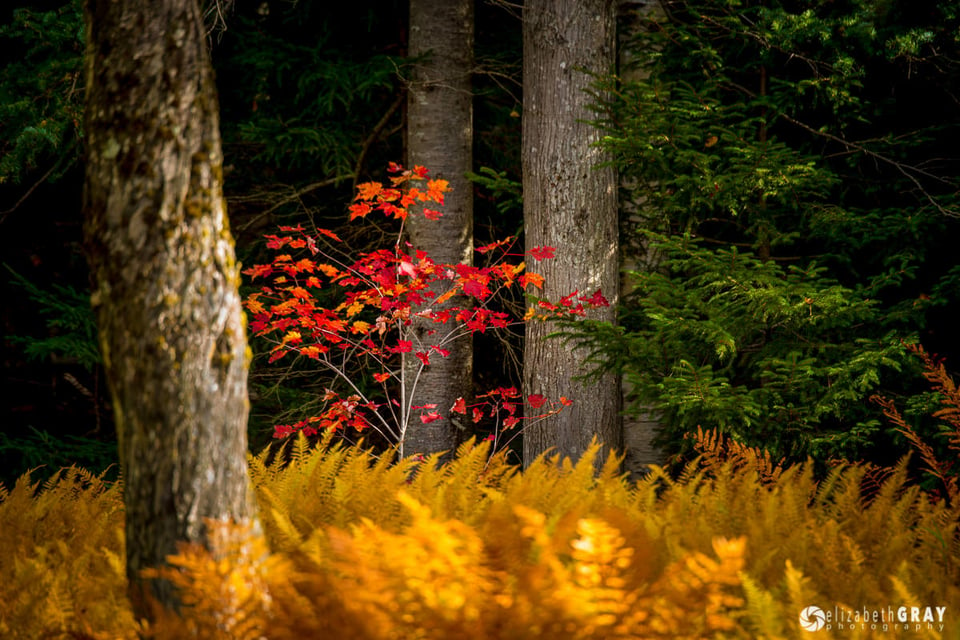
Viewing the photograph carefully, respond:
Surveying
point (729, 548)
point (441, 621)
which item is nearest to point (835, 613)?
point (729, 548)

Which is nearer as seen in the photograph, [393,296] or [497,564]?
[497,564]

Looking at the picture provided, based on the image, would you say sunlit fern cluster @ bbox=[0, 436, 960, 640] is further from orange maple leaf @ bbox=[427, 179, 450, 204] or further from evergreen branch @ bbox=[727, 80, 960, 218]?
orange maple leaf @ bbox=[427, 179, 450, 204]

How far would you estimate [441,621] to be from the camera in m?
1.93

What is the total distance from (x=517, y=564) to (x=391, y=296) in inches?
161

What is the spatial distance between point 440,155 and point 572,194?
158 cm

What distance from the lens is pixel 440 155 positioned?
6695 millimetres

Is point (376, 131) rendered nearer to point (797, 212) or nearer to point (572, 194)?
point (572, 194)

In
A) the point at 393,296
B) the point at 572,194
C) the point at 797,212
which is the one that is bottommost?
the point at 393,296

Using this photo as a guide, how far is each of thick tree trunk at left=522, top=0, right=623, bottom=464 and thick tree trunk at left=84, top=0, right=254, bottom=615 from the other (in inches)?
144

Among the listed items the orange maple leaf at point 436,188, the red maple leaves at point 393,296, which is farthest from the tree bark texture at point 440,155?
the orange maple leaf at point 436,188

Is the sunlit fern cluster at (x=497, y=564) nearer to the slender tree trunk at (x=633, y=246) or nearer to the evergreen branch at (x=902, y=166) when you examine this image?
the evergreen branch at (x=902, y=166)

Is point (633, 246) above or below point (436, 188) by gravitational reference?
below

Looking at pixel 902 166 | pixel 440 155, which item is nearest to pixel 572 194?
pixel 440 155

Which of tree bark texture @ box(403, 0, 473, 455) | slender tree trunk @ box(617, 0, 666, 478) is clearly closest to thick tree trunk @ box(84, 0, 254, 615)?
slender tree trunk @ box(617, 0, 666, 478)
